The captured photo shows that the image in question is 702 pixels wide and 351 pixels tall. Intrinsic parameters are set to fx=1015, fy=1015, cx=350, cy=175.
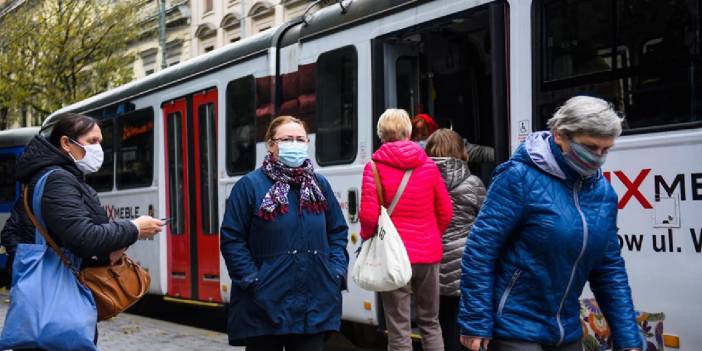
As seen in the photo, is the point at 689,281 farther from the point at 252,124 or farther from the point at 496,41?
the point at 252,124

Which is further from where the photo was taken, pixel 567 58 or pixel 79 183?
pixel 567 58

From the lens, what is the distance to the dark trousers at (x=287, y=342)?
473 cm

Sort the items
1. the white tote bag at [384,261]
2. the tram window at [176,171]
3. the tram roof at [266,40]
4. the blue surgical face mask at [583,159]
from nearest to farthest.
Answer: the blue surgical face mask at [583,159] → the white tote bag at [384,261] → the tram roof at [266,40] → the tram window at [176,171]

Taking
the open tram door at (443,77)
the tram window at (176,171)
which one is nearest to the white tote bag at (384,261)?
the open tram door at (443,77)

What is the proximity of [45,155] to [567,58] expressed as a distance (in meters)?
3.31

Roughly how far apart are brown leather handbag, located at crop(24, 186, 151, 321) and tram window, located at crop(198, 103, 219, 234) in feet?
22.4

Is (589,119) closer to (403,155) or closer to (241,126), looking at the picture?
(403,155)

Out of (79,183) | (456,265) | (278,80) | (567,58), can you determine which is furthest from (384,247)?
(278,80)

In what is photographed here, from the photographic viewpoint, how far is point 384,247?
6344mm

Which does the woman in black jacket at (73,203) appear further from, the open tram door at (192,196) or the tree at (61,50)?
the tree at (61,50)

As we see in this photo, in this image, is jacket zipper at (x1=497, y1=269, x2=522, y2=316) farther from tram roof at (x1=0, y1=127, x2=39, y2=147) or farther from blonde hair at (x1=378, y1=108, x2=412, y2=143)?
tram roof at (x1=0, y1=127, x2=39, y2=147)

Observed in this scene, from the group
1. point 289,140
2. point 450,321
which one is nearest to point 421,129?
point 450,321

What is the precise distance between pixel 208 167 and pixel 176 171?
99cm

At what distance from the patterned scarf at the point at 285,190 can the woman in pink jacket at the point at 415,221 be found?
162 centimetres
